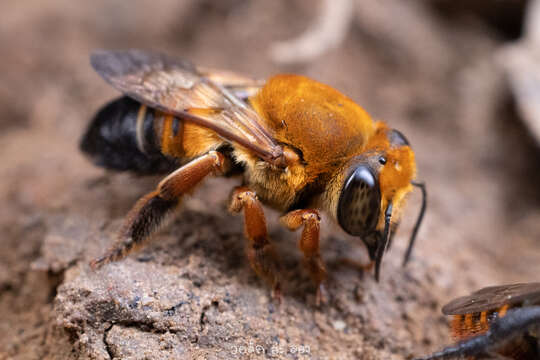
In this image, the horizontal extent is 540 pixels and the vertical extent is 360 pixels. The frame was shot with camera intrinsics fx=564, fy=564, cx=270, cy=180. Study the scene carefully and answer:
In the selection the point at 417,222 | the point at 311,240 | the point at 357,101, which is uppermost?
the point at 357,101

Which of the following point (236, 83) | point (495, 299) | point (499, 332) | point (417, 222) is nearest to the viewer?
point (499, 332)

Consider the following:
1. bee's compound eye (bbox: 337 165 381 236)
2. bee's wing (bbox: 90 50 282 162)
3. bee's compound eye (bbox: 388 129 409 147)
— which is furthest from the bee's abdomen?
bee's compound eye (bbox: 388 129 409 147)

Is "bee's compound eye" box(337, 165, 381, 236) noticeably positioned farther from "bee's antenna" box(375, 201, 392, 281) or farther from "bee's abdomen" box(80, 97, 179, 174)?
"bee's abdomen" box(80, 97, 179, 174)

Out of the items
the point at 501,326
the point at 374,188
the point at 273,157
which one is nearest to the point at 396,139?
the point at 374,188

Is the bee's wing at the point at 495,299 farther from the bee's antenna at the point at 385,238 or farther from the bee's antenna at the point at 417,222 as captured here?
the bee's antenna at the point at 417,222

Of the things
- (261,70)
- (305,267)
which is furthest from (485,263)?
(261,70)

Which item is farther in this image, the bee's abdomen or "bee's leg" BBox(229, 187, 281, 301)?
the bee's abdomen

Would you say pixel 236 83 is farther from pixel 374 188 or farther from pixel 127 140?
pixel 374 188
